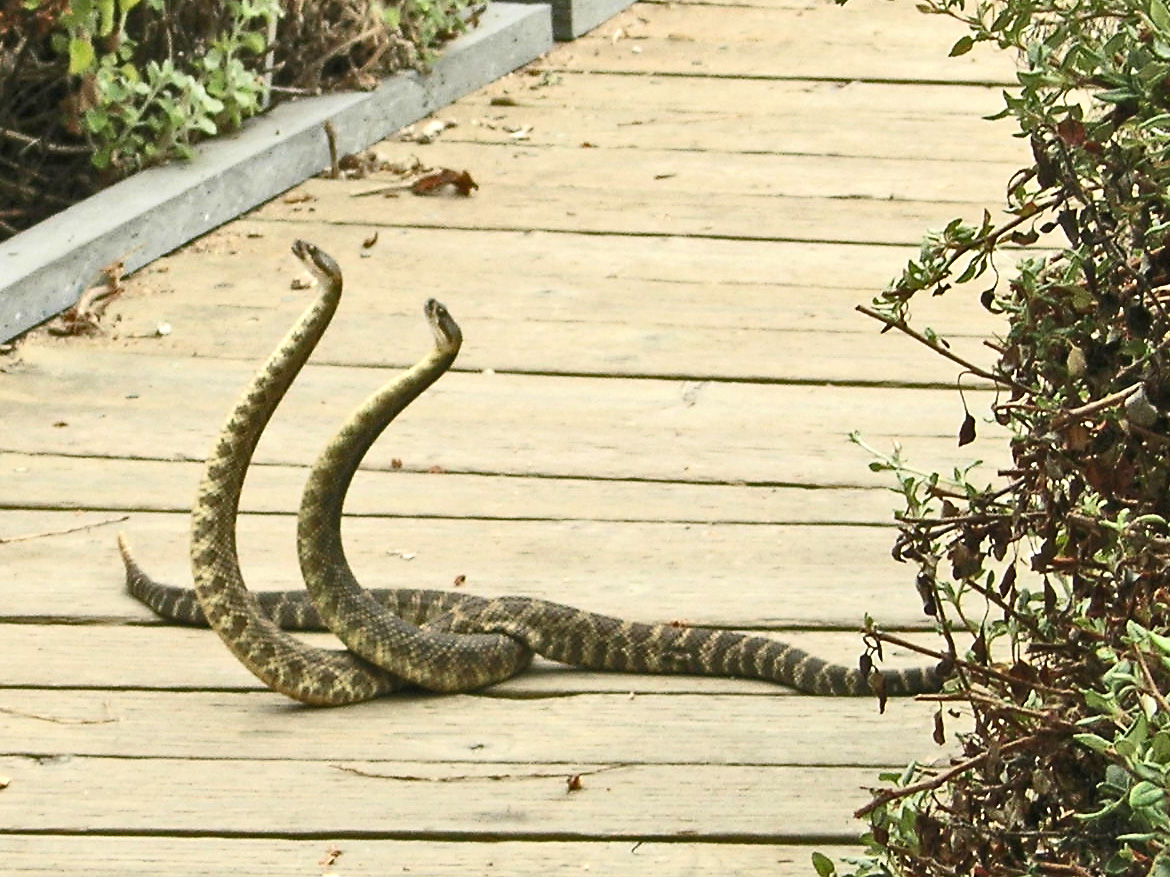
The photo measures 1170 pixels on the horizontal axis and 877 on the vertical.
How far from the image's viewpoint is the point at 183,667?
12.6ft

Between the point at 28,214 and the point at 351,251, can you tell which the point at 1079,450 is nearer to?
the point at 351,251

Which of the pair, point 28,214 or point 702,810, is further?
point 28,214

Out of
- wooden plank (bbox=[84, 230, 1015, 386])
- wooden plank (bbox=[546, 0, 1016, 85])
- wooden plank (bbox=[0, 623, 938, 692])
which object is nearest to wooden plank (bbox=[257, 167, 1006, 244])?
wooden plank (bbox=[84, 230, 1015, 386])

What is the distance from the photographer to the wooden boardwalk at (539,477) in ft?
11.0

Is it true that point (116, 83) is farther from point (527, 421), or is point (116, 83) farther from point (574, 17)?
point (574, 17)

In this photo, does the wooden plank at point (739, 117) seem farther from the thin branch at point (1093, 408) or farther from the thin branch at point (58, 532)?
the thin branch at point (1093, 408)

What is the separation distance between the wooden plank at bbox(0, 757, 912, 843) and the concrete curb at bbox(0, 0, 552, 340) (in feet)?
7.24

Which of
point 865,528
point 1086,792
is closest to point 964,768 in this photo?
point 1086,792

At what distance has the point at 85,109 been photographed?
5.96m

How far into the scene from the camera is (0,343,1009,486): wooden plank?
15.5ft

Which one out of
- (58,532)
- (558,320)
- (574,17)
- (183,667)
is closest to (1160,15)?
(183,667)

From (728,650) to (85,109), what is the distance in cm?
299

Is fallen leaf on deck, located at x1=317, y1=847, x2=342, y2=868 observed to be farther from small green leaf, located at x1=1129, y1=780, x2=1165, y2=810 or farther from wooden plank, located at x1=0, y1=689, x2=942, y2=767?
small green leaf, located at x1=1129, y1=780, x2=1165, y2=810

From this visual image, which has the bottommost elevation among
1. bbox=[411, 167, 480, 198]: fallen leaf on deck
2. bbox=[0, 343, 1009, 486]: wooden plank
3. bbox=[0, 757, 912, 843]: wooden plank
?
bbox=[0, 757, 912, 843]: wooden plank
